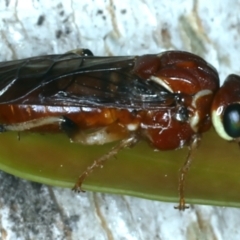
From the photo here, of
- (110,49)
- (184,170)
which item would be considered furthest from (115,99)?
(110,49)

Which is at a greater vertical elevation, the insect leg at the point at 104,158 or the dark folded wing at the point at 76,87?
the dark folded wing at the point at 76,87

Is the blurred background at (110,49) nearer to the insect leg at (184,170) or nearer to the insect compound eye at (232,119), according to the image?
the insect leg at (184,170)

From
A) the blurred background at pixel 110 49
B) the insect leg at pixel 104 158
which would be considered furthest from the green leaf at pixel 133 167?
the blurred background at pixel 110 49

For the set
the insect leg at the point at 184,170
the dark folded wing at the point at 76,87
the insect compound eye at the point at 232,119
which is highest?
the dark folded wing at the point at 76,87

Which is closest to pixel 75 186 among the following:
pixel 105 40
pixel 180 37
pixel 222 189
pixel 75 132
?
pixel 75 132

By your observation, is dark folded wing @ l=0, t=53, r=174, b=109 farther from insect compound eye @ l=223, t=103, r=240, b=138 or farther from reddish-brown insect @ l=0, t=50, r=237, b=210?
insect compound eye @ l=223, t=103, r=240, b=138

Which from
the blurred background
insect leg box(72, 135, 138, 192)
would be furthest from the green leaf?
the blurred background

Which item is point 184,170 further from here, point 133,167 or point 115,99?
point 115,99
